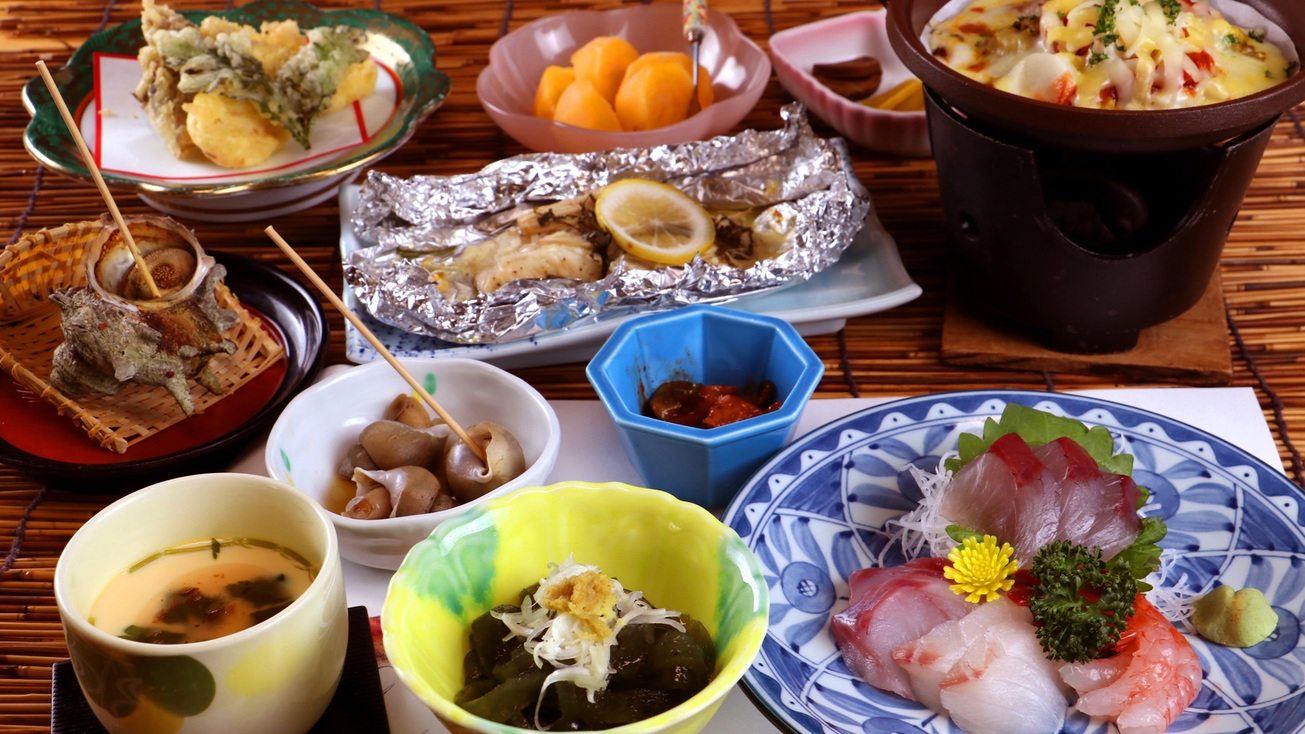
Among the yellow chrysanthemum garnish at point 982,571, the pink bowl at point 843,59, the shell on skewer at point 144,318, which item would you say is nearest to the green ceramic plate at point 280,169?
the shell on skewer at point 144,318

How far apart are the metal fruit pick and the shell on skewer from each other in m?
0.99

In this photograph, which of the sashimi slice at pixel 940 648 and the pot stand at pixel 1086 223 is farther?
the pot stand at pixel 1086 223

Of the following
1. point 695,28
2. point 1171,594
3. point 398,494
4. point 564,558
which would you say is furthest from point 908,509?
point 695,28

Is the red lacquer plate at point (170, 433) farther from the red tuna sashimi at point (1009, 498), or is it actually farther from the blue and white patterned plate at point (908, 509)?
the red tuna sashimi at point (1009, 498)

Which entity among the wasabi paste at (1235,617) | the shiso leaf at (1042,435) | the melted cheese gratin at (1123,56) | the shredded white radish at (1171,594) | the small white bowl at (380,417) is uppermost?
the melted cheese gratin at (1123,56)

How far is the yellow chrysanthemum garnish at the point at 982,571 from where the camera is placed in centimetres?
114

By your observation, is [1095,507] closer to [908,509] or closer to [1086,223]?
[908,509]

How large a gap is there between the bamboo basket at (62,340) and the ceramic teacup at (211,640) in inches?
18.8

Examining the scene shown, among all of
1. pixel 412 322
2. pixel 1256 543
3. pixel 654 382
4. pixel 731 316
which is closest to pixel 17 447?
pixel 412 322

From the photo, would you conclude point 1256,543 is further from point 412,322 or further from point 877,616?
point 412,322

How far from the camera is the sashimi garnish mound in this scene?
41.7 inches

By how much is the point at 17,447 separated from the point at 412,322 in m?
0.55

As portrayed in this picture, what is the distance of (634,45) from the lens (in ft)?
7.48

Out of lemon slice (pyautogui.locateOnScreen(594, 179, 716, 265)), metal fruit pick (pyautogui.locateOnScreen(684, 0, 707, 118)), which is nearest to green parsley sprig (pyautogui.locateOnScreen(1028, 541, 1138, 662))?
lemon slice (pyautogui.locateOnScreen(594, 179, 716, 265))
